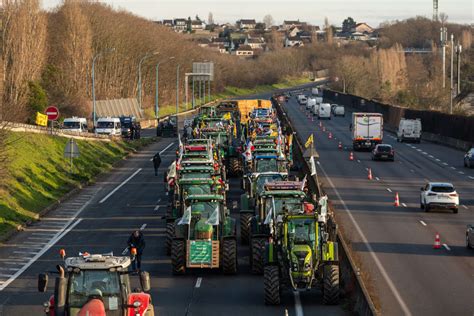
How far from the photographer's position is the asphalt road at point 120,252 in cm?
2970

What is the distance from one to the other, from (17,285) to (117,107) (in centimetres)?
9877

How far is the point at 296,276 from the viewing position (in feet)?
94.1

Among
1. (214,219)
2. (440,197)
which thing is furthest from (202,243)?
(440,197)

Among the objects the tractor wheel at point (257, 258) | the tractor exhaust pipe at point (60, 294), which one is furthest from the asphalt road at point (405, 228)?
the tractor exhaust pipe at point (60, 294)

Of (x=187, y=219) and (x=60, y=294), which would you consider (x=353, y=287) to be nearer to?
(x=187, y=219)

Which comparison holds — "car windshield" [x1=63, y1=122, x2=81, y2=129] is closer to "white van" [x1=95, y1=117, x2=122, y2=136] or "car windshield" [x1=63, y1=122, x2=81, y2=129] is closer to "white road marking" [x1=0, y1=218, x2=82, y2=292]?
"white van" [x1=95, y1=117, x2=122, y2=136]

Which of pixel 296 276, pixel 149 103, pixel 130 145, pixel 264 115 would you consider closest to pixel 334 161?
pixel 264 115

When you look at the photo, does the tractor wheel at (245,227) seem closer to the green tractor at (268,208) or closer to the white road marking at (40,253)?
the green tractor at (268,208)

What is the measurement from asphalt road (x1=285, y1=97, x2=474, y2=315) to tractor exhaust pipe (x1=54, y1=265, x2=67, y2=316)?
33.8 ft

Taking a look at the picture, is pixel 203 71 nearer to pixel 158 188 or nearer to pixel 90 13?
pixel 90 13

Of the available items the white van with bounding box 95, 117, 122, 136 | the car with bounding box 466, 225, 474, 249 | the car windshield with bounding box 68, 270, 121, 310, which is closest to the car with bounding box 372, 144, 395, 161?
the white van with bounding box 95, 117, 122, 136

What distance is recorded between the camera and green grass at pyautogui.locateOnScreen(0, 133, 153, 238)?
165 ft

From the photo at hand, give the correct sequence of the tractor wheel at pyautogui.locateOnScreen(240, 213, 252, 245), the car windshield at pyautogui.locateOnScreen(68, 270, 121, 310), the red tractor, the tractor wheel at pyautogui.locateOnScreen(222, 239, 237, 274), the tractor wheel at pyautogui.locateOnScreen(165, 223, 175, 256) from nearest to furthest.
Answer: the red tractor → the car windshield at pyautogui.locateOnScreen(68, 270, 121, 310) → the tractor wheel at pyautogui.locateOnScreen(222, 239, 237, 274) → the tractor wheel at pyautogui.locateOnScreen(165, 223, 175, 256) → the tractor wheel at pyautogui.locateOnScreen(240, 213, 252, 245)

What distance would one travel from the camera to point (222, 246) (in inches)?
1324
